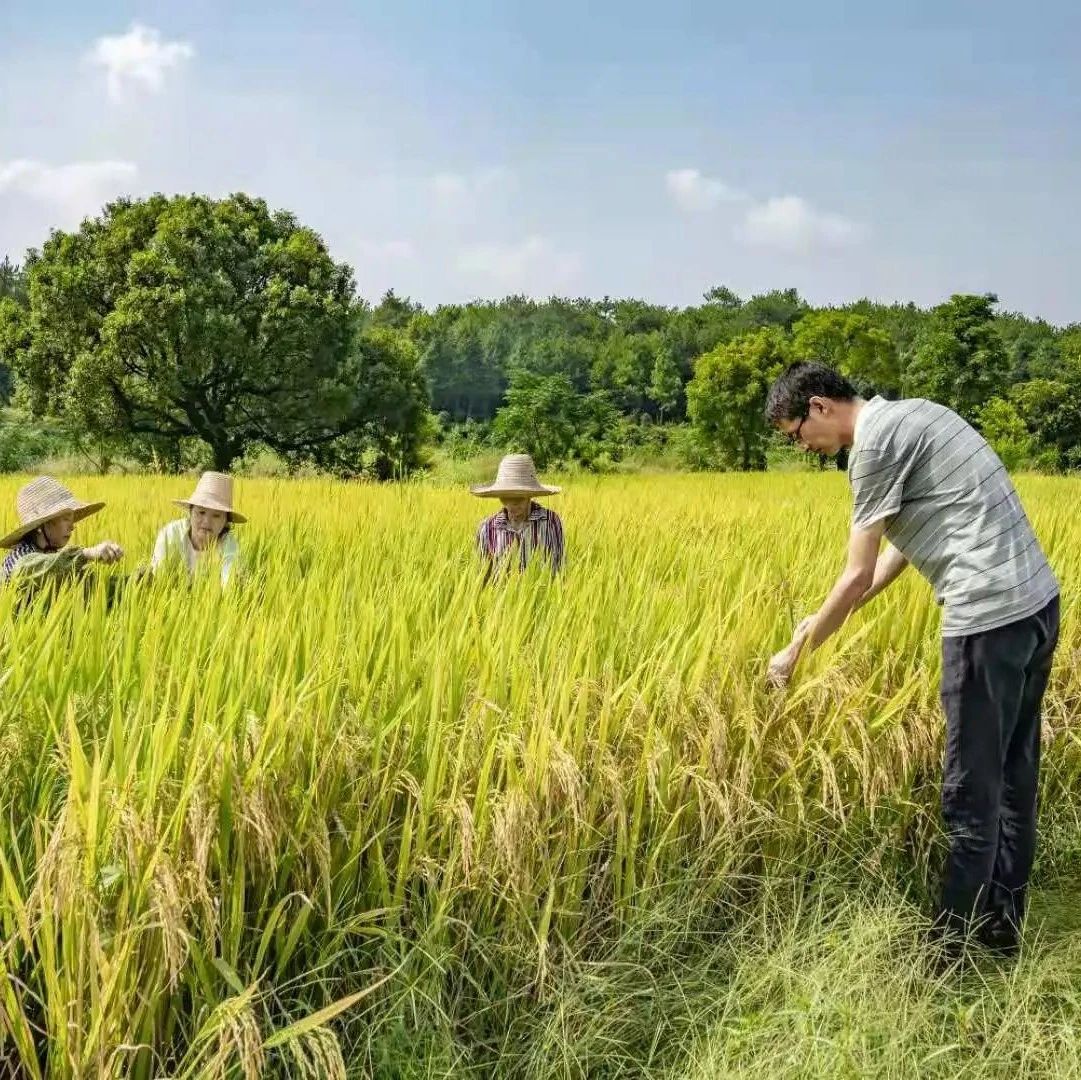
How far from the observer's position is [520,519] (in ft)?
14.5

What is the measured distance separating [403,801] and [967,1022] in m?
1.23

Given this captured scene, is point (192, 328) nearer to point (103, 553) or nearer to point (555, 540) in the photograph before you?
point (555, 540)

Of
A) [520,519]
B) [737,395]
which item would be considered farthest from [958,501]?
[737,395]

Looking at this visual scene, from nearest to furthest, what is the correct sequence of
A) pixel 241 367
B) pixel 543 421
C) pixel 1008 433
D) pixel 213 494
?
1. pixel 213 494
2. pixel 241 367
3. pixel 543 421
4. pixel 1008 433

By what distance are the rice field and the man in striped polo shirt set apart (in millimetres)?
215

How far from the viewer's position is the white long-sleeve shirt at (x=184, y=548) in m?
3.77

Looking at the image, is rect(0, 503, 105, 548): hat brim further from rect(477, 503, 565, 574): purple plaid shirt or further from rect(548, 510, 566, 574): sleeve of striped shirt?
rect(548, 510, 566, 574): sleeve of striped shirt

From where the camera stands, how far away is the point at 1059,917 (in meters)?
2.56

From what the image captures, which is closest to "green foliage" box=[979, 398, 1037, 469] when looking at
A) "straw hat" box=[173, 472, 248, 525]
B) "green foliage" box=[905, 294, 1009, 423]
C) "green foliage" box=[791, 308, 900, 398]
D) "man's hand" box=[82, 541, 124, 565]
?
"green foliage" box=[905, 294, 1009, 423]

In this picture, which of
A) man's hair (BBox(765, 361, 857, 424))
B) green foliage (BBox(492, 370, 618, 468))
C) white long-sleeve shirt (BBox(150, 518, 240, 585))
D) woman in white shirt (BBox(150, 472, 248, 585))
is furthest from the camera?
green foliage (BBox(492, 370, 618, 468))

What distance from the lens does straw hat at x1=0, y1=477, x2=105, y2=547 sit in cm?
334

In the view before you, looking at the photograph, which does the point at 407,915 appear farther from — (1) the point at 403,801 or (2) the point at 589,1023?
(2) the point at 589,1023

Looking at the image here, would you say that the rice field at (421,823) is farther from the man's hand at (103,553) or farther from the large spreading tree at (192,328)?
the large spreading tree at (192,328)

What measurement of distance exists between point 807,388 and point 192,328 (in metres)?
18.2
